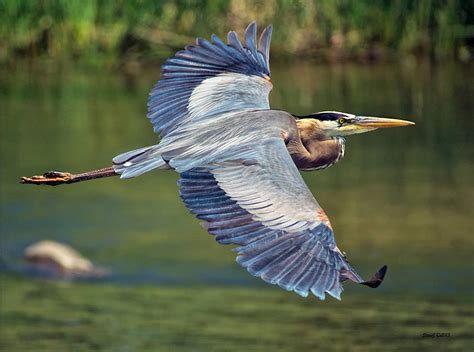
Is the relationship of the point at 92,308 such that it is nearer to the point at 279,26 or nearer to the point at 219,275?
the point at 219,275

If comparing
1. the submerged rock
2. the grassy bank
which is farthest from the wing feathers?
the submerged rock

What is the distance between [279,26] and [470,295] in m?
5.35

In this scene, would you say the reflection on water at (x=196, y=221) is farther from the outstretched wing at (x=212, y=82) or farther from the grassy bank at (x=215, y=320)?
the outstretched wing at (x=212, y=82)

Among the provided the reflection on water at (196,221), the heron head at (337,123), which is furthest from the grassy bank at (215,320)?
the heron head at (337,123)

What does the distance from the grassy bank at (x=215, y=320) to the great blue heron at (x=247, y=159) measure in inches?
164

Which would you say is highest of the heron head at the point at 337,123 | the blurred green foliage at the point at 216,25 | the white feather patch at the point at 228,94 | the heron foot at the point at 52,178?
the blurred green foliage at the point at 216,25

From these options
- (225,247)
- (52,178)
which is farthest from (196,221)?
(52,178)

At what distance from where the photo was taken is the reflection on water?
12.1 m

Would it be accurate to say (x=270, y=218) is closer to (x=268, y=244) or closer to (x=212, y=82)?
(x=268, y=244)

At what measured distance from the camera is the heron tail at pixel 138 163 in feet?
18.8

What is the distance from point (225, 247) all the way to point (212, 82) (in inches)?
229

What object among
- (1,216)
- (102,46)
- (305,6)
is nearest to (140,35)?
(102,46)

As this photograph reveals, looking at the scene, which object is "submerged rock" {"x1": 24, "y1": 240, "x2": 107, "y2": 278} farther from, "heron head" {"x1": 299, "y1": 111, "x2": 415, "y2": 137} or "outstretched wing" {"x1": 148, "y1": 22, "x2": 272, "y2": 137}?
"heron head" {"x1": 299, "y1": 111, "x2": 415, "y2": 137}

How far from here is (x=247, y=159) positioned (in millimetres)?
5773
